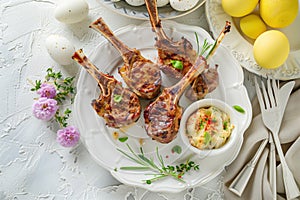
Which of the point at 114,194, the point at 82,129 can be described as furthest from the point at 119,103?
the point at 114,194

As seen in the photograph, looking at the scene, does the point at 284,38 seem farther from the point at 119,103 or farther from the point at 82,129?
the point at 82,129

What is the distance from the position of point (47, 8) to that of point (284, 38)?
0.61 m

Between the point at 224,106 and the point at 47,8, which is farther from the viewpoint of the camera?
the point at 47,8

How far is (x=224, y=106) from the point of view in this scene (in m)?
1.19

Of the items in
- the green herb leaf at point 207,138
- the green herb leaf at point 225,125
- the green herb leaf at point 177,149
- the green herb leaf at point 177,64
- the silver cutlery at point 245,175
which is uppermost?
the green herb leaf at point 177,64

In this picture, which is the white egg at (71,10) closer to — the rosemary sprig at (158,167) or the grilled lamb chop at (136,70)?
the grilled lamb chop at (136,70)

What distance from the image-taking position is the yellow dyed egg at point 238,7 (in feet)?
A: 3.93

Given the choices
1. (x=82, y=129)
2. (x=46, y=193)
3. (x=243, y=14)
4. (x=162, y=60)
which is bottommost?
(x=46, y=193)

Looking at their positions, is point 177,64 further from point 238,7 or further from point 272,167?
point 272,167

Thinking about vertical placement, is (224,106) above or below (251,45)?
below

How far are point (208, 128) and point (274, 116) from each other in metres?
0.18

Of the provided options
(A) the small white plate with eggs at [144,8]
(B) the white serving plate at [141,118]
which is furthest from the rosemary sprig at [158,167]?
(A) the small white plate with eggs at [144,8]

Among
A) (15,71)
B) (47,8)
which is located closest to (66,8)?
(47,8)

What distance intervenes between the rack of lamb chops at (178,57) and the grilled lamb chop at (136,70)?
33 millimetres
